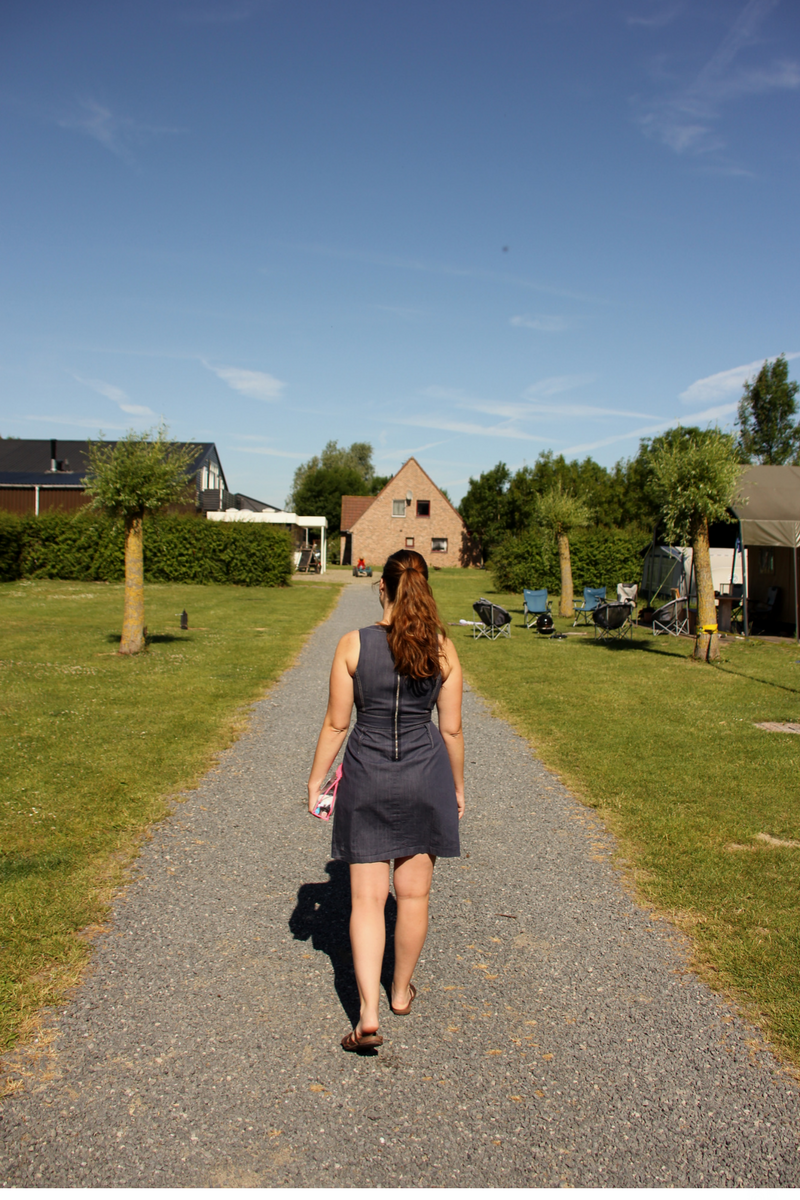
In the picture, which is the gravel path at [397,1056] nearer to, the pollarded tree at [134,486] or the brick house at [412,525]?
the pollarded tree at [134,486]

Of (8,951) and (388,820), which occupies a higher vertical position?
(388,820)

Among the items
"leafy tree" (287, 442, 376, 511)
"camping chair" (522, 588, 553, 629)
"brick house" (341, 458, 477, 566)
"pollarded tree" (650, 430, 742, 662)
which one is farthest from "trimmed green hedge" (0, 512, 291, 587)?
"leafy tree" (287, 442, 376, 511)

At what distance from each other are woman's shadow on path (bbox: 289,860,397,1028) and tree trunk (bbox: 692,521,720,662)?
36.3 ft

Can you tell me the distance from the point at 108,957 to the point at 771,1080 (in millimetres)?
2688

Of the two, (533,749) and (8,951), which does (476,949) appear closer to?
(8,951)

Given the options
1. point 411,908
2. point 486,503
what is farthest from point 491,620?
point 486,503

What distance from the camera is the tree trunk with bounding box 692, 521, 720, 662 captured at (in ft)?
45.4

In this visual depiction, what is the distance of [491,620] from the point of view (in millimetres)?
16609

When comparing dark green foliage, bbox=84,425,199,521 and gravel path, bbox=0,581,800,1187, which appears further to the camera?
dark green foliage, bbox=84,425,199,521

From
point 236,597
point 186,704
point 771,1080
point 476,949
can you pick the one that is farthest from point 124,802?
point 236,597

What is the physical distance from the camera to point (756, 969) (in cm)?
338

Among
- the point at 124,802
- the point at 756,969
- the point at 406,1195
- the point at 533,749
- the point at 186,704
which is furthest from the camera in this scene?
the point at 186,704

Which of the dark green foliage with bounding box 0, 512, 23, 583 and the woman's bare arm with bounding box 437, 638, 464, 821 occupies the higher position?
the dark green foliage with bounding box 0, 512, 23, 583

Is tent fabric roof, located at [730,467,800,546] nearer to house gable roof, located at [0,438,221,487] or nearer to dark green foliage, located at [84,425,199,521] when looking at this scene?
dark green foliage, located at [84,425,199,521]
